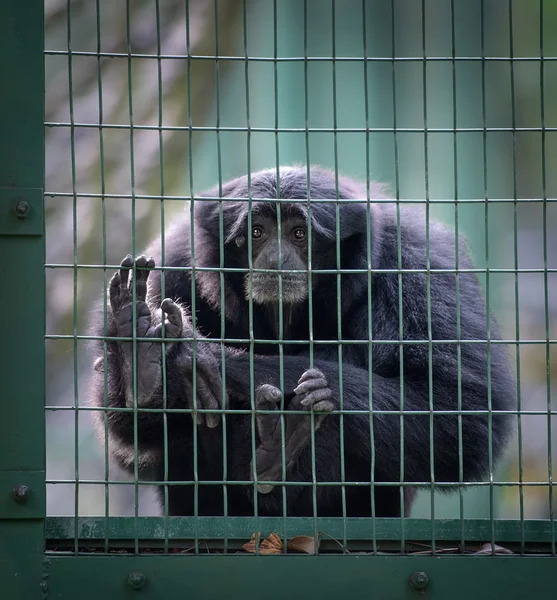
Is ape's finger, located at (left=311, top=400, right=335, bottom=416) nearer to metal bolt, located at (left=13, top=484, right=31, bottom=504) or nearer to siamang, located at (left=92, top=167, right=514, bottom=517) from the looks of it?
siamang, located at (left=92, top=167, right=514, bottom=517)

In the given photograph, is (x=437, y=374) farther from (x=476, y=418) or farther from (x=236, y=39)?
(x=236, y=39)

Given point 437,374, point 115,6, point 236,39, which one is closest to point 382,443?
point 437,374

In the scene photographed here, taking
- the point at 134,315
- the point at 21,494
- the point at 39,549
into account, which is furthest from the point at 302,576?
the point at 134,315

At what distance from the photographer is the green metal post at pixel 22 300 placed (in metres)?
4.30

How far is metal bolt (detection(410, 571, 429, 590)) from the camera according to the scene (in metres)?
4.34

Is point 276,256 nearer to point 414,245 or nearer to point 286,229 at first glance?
point 286,229

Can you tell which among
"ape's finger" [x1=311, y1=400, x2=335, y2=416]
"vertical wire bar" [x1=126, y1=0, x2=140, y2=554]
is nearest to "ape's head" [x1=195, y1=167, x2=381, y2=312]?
"ape's finger" [x1=311, y1=400, x2=335, y2=416]

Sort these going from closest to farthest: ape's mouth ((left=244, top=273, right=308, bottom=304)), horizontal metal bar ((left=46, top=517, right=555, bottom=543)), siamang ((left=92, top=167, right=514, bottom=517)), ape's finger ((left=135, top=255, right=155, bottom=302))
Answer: horizontal metal bar ((left=46, top=517, right=555, bottom=543)) → ape's finger ((left=135, top=255, right=155, bottom=302)) → siamang ((left=92, top=167, right=514, bottom=517)) → ape's mouth ((left=244, top=273, right=308, bottom=304))

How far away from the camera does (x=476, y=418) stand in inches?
234

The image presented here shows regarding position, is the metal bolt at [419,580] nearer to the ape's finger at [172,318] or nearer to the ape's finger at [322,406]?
the ape's finger at [322,406]

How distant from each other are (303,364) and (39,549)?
7.30 ft

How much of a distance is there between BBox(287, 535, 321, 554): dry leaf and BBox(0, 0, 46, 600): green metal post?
3.93ft

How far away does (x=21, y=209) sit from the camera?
4363 mm

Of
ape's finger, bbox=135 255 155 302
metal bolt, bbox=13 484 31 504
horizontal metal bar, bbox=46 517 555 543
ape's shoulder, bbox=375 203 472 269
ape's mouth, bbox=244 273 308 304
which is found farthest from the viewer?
ape's shoulder, bbox=375 203 472 269
